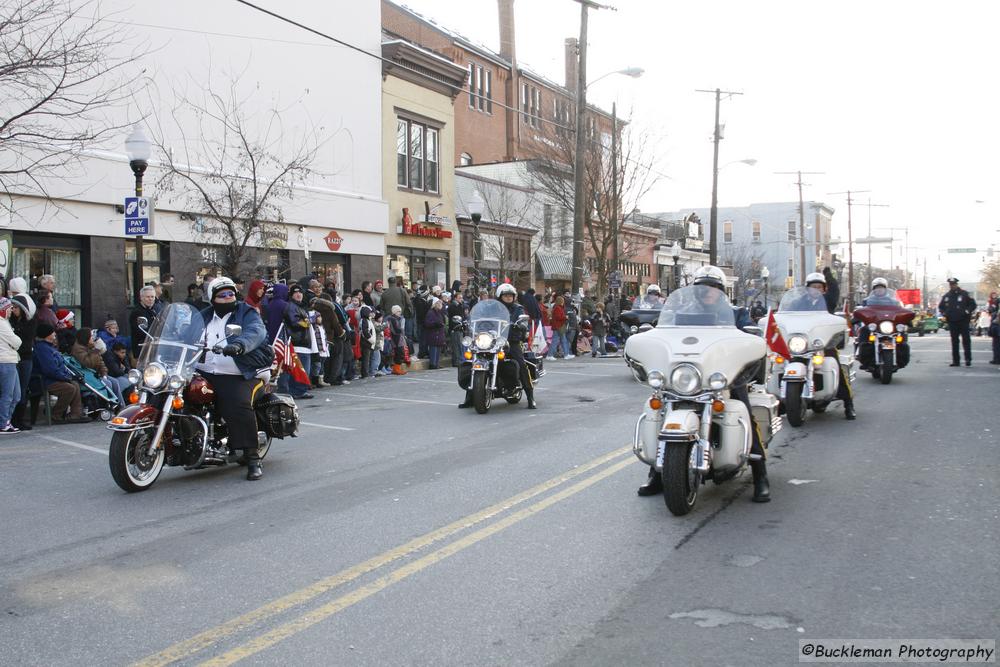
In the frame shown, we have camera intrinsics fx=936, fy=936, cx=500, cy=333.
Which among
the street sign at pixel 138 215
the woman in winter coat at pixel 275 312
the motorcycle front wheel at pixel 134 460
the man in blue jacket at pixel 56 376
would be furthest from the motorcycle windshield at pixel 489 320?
the motorcycle front wheel at pixel 134 460

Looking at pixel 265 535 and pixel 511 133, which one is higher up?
pixel 511 133

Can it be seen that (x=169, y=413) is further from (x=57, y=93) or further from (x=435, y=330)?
(x=435, y=330)

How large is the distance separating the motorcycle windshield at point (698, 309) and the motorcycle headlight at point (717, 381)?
24.8 inches

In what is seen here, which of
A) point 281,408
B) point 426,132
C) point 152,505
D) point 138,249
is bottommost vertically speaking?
point 152,505

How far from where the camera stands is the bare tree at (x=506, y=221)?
3778cm

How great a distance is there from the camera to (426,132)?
101 ft

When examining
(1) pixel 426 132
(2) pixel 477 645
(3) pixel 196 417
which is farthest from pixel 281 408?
(1) pixel 426 132

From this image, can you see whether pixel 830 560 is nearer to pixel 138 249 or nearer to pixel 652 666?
pixel 652 666

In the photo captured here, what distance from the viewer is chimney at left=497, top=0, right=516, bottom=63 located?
52156 millimetres

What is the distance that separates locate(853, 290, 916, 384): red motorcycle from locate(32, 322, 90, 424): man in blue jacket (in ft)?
40.5

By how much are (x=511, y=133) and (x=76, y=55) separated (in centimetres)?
3952

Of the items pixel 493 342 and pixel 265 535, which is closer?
pixel 265 535

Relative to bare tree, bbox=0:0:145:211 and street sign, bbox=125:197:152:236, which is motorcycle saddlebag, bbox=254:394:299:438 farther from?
bare tree, bbox=0:0:145:211

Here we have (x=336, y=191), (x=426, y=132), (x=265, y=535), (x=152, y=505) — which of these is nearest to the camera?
(x=265, y=535)
